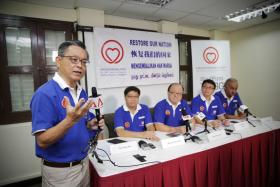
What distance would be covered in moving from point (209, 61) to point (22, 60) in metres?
3.84

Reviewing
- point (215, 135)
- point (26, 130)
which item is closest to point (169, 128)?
point (215, 135)

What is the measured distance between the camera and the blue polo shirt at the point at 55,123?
922 millimetres

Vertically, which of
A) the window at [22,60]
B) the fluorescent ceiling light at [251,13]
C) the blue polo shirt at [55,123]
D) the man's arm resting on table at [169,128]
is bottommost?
the man's arm resting on table at [169,128]

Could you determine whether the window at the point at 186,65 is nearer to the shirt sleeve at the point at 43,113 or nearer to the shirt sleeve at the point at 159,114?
the shirt sleeve at the point at 159,114

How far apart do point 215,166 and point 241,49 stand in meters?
4.15

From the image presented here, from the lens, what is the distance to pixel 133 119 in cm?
224

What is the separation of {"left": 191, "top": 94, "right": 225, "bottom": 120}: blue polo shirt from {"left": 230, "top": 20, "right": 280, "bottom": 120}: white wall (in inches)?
94.0

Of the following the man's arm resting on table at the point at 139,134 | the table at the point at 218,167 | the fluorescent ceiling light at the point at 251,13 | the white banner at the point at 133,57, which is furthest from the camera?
the fluorescent ceiling light at the point at 251,13

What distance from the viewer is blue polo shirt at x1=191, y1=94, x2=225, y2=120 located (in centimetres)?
266

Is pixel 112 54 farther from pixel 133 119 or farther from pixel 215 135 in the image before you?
pixel 215 135

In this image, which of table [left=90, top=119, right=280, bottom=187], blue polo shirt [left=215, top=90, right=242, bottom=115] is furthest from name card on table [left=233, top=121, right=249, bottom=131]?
blue polo shirt [left=215, top=90, right=242, bottom=115]

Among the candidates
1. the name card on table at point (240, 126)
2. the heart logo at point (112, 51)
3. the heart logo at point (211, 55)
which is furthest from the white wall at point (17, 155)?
the heart logo at point (211, 55)

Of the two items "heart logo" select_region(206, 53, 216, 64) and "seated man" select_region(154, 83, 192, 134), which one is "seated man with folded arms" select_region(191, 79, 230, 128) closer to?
"seated man" select_region(154, 83, 192, 134)

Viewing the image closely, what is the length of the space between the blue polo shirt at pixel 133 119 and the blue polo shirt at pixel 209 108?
2.94 feet
